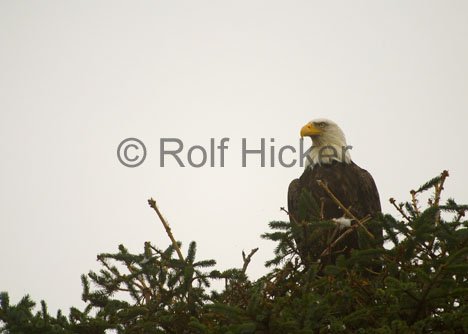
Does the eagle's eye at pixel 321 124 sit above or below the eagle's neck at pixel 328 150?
above

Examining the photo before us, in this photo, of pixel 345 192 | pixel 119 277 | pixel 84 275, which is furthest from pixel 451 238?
pixel 345 192

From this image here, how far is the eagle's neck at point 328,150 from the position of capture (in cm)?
704

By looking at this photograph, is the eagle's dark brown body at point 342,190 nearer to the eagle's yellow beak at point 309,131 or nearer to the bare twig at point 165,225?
the eagle's yellow beak at point 309,131

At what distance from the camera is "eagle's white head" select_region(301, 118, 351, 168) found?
278 inches

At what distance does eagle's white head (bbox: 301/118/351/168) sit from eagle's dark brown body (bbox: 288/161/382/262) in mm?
143

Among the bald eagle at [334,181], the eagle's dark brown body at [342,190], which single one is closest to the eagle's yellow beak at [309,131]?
the bald eagle at [334,181]

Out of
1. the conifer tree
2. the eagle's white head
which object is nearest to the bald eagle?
the eagle's white head

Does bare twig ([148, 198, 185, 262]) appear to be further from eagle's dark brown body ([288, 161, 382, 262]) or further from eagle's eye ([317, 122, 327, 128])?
eagle's eye ([317, 122, 327, 128])

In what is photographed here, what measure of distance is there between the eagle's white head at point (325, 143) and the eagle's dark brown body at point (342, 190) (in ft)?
0.47

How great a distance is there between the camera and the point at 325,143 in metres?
7.43

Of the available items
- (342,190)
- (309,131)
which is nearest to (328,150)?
(309,131)

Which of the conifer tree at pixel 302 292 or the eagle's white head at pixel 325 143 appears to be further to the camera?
the eagle's white head at pixel 325 143

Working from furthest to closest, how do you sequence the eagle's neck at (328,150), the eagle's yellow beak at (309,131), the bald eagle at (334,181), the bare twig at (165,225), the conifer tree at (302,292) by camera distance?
the eagle's yellow beak at (309,131) < the eagle's neck at (328,150) < the bald eagle at (334,181) < the bare twig at (165,225) < the conifer tree at (302,292)

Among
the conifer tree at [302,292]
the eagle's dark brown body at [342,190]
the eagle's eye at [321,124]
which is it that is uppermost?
the eagle's eye at [321,124]
